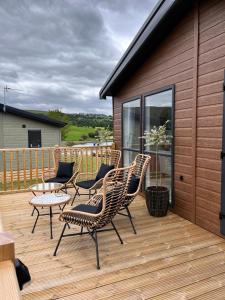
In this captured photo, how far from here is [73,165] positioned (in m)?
5.08

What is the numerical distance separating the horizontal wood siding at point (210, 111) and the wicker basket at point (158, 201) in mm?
519

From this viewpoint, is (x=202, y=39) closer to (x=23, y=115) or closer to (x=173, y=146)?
(x=173, y=146)

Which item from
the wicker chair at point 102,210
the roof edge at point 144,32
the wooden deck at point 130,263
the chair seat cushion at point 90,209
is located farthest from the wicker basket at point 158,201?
the roof edge at point 144,32

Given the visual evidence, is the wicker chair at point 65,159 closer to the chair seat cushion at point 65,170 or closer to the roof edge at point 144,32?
the chair seat cushion at point 65,170

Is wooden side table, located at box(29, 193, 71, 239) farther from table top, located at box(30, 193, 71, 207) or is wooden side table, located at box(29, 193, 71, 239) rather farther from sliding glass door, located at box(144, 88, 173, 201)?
sliding glass door, located at box(144, 88, 173, 201)

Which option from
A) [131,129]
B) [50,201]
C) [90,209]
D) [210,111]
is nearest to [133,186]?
[90,209]

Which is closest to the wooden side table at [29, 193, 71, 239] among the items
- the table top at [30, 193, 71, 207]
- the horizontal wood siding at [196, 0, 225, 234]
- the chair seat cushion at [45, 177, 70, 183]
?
the table top at [30, 193, 71, 207]

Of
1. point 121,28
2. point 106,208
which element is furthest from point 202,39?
point 121,28

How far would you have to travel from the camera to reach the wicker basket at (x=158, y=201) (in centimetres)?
381

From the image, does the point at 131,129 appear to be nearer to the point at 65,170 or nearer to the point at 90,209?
the point at 65,170

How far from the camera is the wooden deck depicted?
2.09 metres

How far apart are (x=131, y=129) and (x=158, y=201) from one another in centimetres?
221

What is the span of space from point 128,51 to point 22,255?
3.96 m

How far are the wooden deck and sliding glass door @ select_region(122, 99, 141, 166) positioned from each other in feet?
6.96
